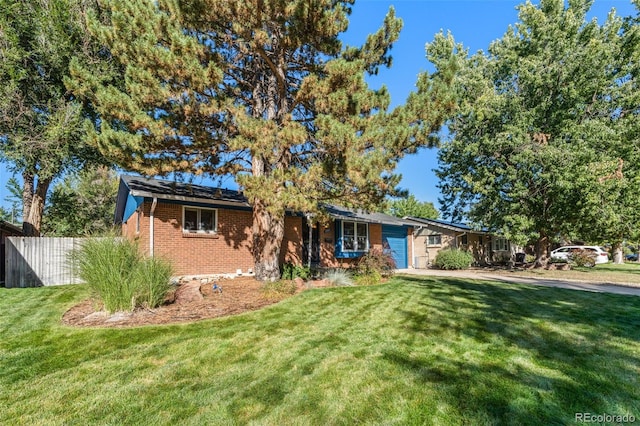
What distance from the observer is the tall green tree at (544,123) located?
15.0 m

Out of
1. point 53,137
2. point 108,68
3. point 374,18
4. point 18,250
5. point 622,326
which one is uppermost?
point 108,68

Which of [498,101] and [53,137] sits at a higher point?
[498,101]

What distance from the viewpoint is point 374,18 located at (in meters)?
8.75

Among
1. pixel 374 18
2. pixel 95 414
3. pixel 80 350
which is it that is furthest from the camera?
pixel 374 18

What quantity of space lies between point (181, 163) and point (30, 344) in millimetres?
4835

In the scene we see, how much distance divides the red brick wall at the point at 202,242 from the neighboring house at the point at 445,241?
11.1 metres

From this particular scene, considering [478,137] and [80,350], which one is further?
[478,137]

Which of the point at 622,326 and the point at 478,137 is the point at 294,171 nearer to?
the point at 622,326

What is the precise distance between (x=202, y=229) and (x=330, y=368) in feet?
28.6

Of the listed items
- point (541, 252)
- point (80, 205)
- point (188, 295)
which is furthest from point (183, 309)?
point (80, 205)

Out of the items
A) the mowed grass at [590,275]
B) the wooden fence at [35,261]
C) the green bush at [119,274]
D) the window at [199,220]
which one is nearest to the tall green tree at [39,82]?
the wooden fence at [35,261]

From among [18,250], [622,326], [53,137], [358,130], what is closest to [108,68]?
[53,137]

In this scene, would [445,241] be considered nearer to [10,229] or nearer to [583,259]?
[583,259]

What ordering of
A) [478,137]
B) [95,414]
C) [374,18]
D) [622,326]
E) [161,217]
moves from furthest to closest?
[478,137] < [161,217] < [374,18] < [622,326] < [95,414]
